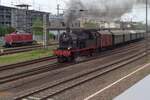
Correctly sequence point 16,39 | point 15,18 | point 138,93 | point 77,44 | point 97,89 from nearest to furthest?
1. point 138,93
2. point 97,89
3. point 77,44
4. point 16,39
5. point 15,18

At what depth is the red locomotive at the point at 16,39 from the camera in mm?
55438

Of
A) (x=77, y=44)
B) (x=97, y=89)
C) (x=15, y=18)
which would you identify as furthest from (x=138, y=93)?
(x=15, y=18)

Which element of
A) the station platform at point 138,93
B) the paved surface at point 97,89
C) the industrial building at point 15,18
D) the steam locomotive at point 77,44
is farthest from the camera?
the industrial building at point 15,18

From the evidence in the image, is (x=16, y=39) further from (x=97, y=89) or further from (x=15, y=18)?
(x=15, y=18)

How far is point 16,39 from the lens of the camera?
2234 inches

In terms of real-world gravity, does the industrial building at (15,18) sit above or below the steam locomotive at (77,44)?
above

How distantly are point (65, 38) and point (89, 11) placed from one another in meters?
7.67

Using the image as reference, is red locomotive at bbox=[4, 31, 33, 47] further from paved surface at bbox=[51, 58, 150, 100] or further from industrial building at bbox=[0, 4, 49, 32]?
industrial building at bbox=[0, 4, 49, 32]

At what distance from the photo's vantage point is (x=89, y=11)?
3819cm

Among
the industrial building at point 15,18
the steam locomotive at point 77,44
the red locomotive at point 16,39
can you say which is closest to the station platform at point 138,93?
the steam locomotive at point 77,44

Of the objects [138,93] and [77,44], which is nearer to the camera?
[138,93]

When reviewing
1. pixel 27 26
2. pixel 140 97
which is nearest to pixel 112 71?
pixel 140 97

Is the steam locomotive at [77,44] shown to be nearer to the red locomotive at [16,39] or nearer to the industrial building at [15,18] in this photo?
the red locomotive at [16,39]

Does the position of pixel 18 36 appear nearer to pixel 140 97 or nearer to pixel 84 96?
pixel 84 96
